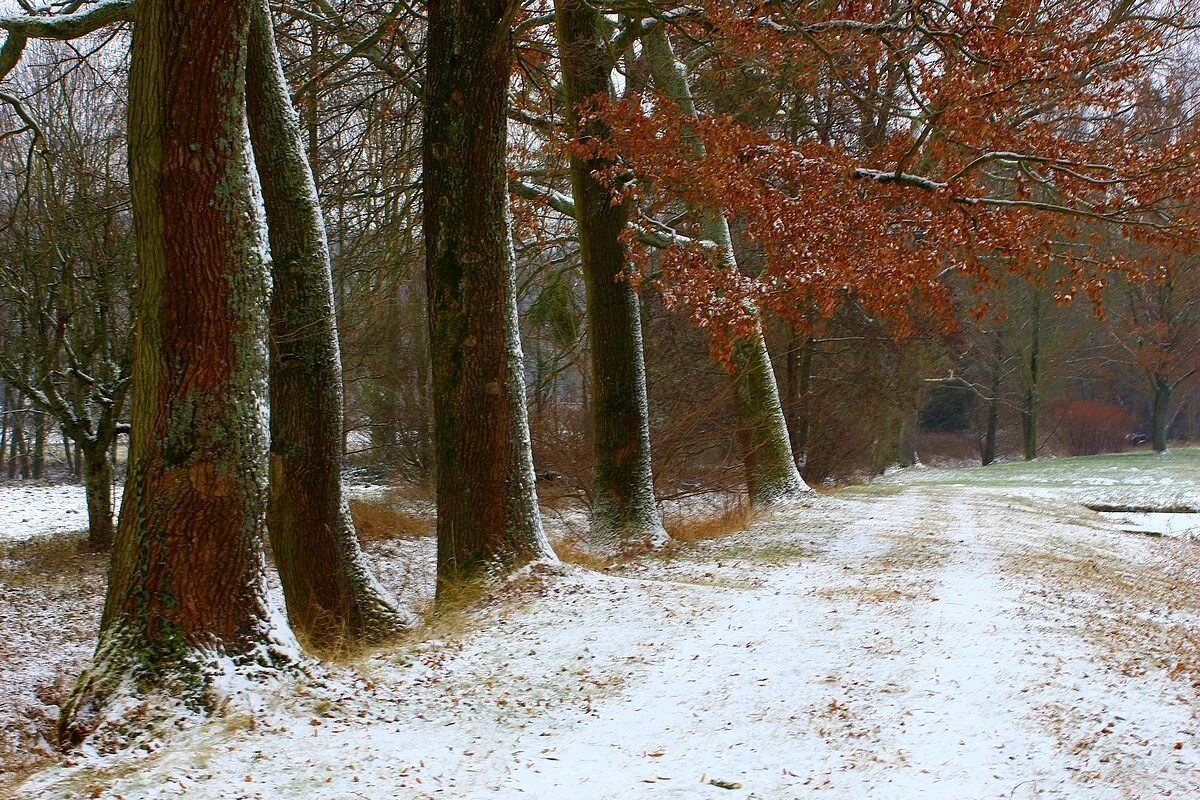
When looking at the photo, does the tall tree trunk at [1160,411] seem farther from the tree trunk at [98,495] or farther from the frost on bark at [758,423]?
the tree trunk at [98,495]

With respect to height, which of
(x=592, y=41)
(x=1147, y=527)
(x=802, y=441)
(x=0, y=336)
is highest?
(x=592, y=41)

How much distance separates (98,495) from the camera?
14977 millimetres

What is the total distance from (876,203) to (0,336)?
13392mm

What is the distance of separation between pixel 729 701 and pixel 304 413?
15.5 ft

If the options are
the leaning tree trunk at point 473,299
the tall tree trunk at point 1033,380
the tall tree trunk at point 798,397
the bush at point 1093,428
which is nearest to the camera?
the leaning tree trunk at point 473,299

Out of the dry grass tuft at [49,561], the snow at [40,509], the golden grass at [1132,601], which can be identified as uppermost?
the snow at [40,509]

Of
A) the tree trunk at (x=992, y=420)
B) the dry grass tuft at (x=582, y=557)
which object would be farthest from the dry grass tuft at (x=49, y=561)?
the tree trunk at (x=992, y=420)

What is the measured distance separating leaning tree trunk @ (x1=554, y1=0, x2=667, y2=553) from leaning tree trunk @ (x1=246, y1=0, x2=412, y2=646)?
398 centimetres

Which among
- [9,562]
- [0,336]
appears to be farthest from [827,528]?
[0,336]

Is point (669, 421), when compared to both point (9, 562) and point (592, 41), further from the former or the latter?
point (9, 562)

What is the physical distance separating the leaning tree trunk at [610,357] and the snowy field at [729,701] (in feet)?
8.06

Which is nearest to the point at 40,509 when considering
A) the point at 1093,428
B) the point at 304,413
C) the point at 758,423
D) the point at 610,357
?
the point at 610,357

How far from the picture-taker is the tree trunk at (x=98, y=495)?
1485cm

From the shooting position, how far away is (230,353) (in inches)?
201
